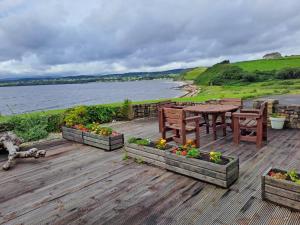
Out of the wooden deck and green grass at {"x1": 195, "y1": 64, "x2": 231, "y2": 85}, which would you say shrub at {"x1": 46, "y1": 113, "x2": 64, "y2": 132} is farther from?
green grass at {"x1": 195, "y1": 64, "x2": 231, "y2": 85}

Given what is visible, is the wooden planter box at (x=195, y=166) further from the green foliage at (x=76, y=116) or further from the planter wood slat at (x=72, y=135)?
the green foliage at (x=76, y=116)

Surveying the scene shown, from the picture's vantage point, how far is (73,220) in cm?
275

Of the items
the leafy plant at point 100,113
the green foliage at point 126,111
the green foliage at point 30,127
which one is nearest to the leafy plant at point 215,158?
the green foliage at point 30,127

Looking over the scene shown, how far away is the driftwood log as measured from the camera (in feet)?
→ 15.4

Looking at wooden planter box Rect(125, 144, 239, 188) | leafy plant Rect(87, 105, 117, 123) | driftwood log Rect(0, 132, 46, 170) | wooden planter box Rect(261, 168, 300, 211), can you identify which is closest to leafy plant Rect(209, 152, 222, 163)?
wooden planter box Rect(125, 144, 239, 188)

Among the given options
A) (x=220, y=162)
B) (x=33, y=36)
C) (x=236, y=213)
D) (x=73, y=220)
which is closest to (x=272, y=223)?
(x=236, y=213)

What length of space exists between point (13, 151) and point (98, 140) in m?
1.75

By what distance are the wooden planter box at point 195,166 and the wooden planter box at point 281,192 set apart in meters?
0.53

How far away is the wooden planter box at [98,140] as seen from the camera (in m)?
5.39

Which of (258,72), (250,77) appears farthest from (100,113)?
(258,72)

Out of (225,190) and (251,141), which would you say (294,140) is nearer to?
(251,141)

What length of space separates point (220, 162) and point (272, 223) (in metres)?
1.12

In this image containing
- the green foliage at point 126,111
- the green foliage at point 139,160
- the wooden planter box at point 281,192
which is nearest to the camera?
the wooden planter box at point 281,192

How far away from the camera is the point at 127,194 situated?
10.9 feet
